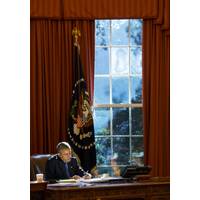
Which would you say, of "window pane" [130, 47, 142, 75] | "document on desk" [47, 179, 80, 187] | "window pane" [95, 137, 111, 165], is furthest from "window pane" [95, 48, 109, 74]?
"document on desk" [47, 179, 80, 187]

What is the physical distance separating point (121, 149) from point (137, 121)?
47 cm

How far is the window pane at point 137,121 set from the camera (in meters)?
8.84

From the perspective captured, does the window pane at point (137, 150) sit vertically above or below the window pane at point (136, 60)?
below

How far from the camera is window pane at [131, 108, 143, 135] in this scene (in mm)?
8836

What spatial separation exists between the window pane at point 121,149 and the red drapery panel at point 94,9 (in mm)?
1778

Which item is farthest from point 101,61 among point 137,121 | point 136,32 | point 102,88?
point 137,121

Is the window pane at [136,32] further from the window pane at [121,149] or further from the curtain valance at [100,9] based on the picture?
the window pane at [121,149]

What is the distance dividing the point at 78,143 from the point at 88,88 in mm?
802

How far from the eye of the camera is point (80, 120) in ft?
27.0

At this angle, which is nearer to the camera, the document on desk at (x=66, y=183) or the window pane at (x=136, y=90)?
the document on desk at (x=66, y=183)

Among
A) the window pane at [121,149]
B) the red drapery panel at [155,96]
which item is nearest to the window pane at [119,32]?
the red drapery panel at [155,96]

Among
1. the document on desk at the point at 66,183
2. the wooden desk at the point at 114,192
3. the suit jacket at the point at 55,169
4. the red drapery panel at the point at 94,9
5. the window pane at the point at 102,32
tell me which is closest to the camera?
the wooden desk at the point at 114,192

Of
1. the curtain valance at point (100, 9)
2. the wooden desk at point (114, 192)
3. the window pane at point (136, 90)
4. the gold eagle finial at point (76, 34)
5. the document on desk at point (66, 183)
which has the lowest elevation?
Result: the wooden desk at point (114, 192)

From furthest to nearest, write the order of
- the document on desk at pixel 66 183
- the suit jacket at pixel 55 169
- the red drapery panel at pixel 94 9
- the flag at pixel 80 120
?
1. the red drapery panel at pixel 94 9
2. the flag at pixel 80 120
3. the suit jacket at pixel 55 169
4. the document on desk at pixel 66 183
